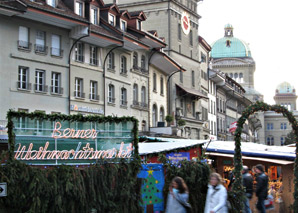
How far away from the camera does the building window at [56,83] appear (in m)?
36.2

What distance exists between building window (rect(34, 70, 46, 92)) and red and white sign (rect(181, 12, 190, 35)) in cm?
2615

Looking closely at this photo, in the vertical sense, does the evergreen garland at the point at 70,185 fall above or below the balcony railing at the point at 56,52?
below

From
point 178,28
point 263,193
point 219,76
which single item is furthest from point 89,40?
point 219,76

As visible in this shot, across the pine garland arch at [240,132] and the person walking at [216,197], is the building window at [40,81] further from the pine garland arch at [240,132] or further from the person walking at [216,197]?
the person walking at [216,197]

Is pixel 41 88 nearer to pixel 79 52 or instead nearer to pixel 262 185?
pixel 79 52

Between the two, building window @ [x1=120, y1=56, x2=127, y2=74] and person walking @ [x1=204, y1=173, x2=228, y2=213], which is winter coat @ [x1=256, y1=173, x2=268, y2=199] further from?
building window @ [x1=120, y1=56, x2=127, y2=74]

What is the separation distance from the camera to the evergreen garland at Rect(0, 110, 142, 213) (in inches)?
566

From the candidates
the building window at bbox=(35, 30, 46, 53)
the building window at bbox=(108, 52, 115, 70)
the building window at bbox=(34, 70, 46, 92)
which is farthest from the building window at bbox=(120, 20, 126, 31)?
the building window at bbox=(34, 70, 46, 92)

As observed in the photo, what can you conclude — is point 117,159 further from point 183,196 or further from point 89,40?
point 89,40

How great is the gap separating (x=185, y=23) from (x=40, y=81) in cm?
2760

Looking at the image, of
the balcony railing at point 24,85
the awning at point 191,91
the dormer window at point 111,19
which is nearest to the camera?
the balcony railing at point 24,85

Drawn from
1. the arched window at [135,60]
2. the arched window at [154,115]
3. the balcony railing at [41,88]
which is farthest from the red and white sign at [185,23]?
the balcony railing at [41,88]

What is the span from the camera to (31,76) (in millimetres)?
34625

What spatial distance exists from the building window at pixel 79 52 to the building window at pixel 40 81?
333 cm
